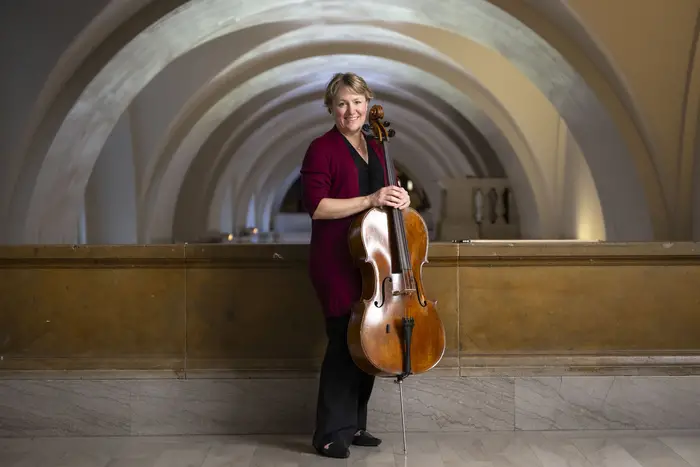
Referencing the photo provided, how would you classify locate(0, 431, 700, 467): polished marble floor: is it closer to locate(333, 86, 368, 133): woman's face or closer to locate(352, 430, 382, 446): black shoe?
locate(352, 430, 382, 446): black shoe

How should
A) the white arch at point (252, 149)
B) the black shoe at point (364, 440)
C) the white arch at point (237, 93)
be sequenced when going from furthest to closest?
the white arch at point (252, 149) < the white arch at point (237, 93) < the black shoe at point (364, 440)

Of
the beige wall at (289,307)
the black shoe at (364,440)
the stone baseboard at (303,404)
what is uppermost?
the beige wall at (289,307)

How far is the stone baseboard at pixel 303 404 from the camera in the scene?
4.43 m

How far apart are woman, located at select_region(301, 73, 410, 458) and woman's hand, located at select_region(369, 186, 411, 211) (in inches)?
4.7

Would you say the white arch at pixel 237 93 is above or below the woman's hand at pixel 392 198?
above

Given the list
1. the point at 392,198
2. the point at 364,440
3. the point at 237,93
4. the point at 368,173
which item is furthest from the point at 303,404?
the point at 237,93

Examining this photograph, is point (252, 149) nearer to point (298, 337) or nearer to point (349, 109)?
point (298, 337)

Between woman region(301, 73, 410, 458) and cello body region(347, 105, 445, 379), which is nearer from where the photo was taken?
cello body region(347, 105, 445, 379)

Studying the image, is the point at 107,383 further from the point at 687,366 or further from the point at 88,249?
the point at 687,366

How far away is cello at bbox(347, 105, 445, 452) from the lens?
11.6 ft

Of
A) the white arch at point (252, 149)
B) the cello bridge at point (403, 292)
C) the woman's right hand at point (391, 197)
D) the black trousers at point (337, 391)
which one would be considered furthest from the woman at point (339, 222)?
the white arch at point (252, 149)

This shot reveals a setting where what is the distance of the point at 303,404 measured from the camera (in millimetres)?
4465

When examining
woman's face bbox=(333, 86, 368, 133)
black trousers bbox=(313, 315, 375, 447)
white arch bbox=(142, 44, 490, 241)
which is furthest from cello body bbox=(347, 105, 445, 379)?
white arch bbox=(142, 44, 490, 241)

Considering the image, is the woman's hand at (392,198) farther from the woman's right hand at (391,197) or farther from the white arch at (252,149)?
the white arch at (252,149)
